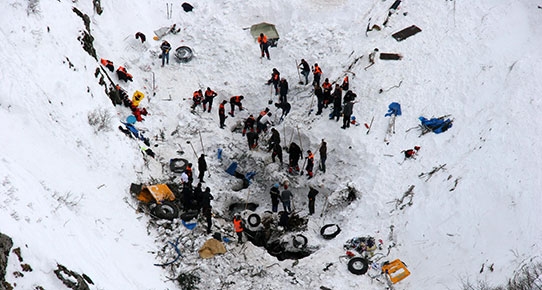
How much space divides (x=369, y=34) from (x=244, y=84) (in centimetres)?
541

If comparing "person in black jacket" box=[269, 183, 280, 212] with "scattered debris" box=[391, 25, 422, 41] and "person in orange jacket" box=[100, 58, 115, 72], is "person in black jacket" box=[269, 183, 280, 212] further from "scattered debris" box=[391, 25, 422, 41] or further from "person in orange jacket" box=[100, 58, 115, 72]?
"scattered debris" box=[391, 25, 422, 41]

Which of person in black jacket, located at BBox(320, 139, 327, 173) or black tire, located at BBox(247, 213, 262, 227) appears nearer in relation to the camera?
black tire, located at BBox(247, 213, 262, 227)

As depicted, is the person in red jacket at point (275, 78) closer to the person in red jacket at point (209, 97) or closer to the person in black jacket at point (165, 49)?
the person in red jacket at point (209, 97)

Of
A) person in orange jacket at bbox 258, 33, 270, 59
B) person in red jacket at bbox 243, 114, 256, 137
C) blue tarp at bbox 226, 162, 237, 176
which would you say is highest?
person in orange jacket at bbox 258, 33, 270, 59

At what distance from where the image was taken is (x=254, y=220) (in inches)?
641

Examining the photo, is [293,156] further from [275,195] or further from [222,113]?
[222,113]

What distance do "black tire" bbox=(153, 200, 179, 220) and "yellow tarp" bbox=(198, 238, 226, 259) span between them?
1.38 meters

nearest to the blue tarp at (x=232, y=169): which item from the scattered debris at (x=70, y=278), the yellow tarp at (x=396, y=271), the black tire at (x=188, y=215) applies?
the black tire at (x=188, y=215)

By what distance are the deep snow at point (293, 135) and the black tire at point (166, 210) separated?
0.39 metres

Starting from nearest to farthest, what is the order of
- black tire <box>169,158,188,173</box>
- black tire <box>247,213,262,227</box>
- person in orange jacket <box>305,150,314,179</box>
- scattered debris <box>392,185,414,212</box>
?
black tire <box>247,213,262,227</box> < scattered debris <box>392,185,414,212</box> < black tire <box>169,158,188,173</box> < person in orange jacket <box>305,150,314,179</box>

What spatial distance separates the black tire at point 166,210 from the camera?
1532cm

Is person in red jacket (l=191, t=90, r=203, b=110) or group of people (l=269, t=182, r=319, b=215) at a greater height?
person in red jacket (l=191, t=90, r=203, b=110)

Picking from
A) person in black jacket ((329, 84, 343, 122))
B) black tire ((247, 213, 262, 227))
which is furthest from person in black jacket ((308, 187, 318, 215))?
person in black jacket ((329, 84, 343, 122))

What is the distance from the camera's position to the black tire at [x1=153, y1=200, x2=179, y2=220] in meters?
15.3
